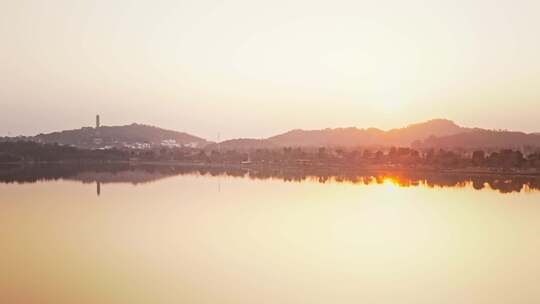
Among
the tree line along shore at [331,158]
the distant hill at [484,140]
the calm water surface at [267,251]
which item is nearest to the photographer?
the calm water surface at [267,251]

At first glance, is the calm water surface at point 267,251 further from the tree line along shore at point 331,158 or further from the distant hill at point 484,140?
the distant hill at point 484,140

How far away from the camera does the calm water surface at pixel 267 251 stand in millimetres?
7477

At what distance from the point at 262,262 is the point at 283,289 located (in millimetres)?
A: 1636

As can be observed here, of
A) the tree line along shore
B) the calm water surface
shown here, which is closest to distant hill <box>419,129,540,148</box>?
the tree line along shore

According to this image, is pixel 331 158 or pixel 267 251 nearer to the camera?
pixel 267 251

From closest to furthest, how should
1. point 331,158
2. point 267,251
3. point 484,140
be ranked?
point 267,251 → point 331,158 → point 484,140

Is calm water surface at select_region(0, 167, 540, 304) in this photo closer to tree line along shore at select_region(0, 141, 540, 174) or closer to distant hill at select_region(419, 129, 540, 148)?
tree line along shore at select_region(0, 141, 540, 174)

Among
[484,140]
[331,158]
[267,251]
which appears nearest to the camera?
[267,251]

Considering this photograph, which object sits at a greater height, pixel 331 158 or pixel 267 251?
pixel 331 158

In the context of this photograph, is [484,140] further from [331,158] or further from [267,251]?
[267,251]

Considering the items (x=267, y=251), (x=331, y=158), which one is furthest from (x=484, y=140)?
(x=267, y=251)

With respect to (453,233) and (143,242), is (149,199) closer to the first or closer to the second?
(143,242)

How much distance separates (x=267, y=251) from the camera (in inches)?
398

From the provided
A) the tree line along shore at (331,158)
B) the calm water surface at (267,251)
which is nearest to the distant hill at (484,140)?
the tree line along shore at (331,158)
